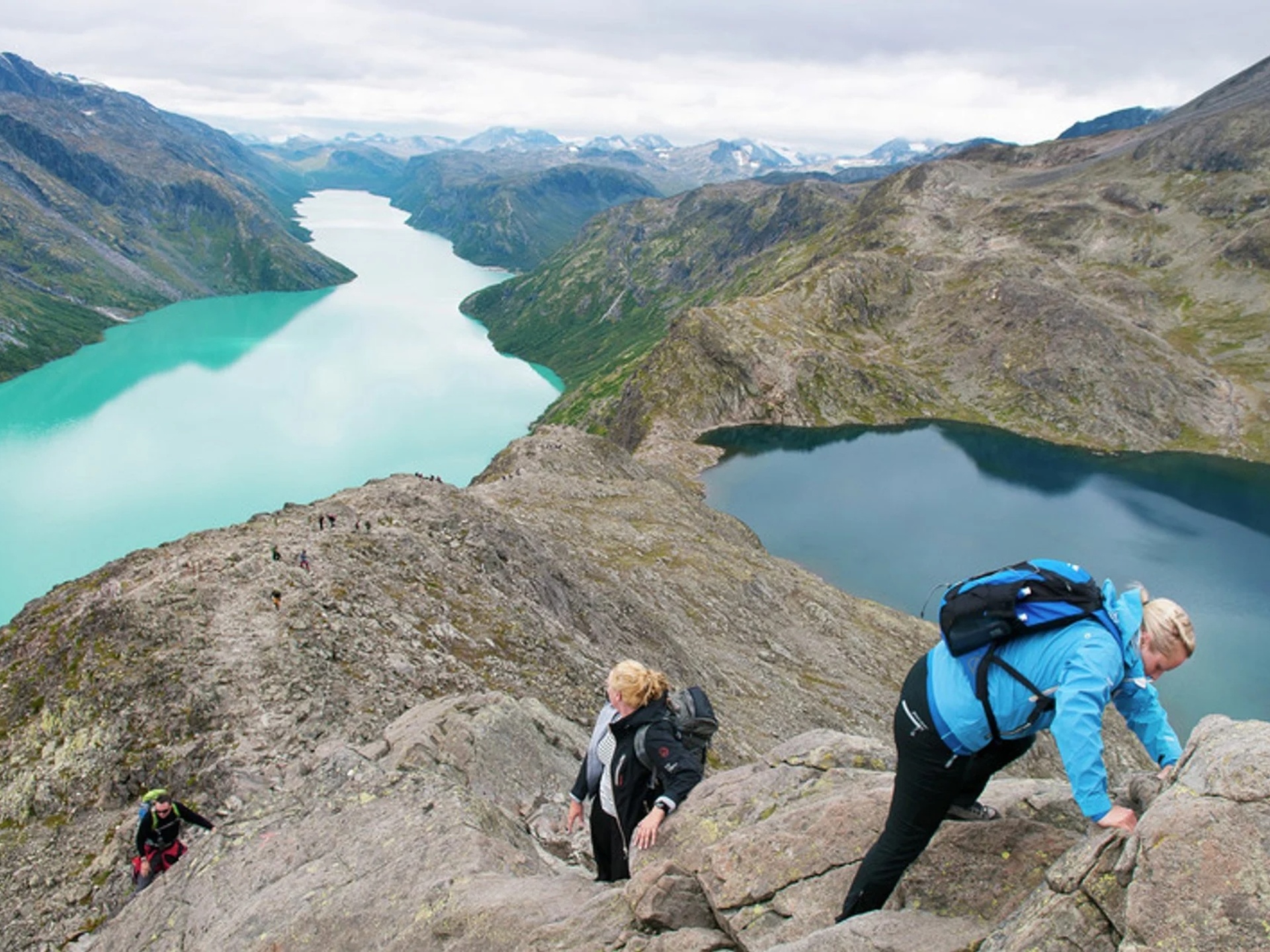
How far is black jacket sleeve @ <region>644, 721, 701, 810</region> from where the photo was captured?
420 inches

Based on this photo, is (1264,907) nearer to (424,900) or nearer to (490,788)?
(424,900)

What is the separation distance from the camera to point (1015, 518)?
123000mm

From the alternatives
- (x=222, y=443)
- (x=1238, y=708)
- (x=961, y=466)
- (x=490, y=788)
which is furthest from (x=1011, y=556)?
(x=222, y=443)

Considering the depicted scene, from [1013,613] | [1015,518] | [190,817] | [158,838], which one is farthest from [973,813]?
[1015,518]

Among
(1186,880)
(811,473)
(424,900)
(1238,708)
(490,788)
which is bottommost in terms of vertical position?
(1238,708)

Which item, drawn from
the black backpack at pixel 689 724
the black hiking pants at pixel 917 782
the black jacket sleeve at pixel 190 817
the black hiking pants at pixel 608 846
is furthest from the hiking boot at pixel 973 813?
the black jacket sleeve at pixel 190 817

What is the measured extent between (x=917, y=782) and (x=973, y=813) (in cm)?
200

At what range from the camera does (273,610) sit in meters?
24.1

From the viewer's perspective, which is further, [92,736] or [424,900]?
[92,736]

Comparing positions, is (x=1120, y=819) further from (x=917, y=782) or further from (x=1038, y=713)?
(x=917, y=782)

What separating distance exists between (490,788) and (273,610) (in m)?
10.9

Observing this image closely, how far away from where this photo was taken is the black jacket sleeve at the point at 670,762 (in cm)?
1066

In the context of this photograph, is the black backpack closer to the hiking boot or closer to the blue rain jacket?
the hiking boot

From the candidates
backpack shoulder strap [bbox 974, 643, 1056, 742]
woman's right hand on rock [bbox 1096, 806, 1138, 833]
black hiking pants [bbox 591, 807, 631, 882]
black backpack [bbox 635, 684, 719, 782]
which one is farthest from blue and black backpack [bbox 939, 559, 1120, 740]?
black hiking pants [bbox 591, 807, 631, 882]
